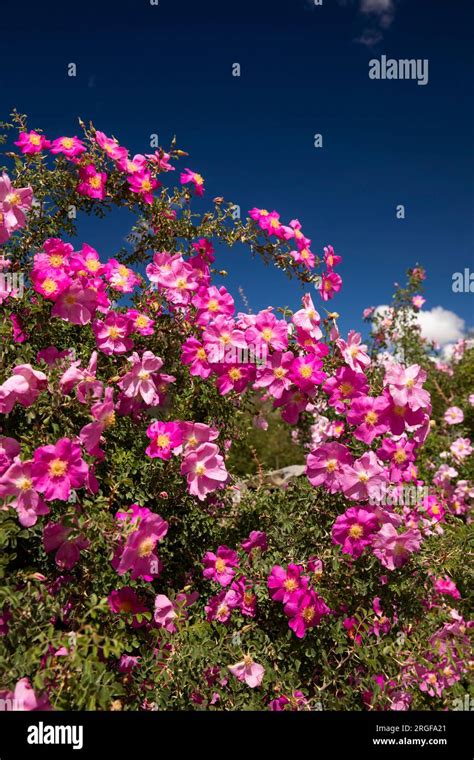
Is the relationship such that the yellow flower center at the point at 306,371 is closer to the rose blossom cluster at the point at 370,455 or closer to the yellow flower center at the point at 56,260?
the rose blossom cluster at the point at 370,455

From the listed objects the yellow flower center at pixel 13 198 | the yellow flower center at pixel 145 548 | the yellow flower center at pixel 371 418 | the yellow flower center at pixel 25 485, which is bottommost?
the yellow flower center at pixel 145 548

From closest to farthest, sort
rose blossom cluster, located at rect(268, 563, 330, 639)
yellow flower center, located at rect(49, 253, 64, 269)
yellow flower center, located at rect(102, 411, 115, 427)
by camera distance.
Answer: yellow flower center, located at rect(102, 411, 115, 427), rose blossom cluster, located at rect(268, 563, 330, 639), yellow flower center, located at rect(49, 253, 64, 269)

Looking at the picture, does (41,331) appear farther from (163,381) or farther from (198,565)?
(198,565)

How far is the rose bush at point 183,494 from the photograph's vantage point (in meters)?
1.51

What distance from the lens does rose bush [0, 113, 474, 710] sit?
1.51 m

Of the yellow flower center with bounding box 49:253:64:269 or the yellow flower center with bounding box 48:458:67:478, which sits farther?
the yellow flower center with bounding box 49:253:64:269

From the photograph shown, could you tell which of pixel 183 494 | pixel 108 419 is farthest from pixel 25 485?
pixel 183 494

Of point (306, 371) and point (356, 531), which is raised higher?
point (306, 371)

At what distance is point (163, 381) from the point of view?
198 cm

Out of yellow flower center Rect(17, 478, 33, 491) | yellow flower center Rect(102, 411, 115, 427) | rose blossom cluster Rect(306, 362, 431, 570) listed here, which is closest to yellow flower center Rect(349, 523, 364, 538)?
rose blossom cluster Rect(306, 362, 431, 570)

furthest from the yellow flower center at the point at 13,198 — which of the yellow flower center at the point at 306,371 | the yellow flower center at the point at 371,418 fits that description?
the yellow flower center at the point at 371,418

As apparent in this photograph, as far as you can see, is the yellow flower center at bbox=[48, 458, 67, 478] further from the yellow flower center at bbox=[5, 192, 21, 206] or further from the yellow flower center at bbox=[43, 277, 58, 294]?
the yellow flower center at bbox=[5, 192, 21, 206]

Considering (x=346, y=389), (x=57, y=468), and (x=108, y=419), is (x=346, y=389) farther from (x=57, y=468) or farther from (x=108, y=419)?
(x=57, y=468)

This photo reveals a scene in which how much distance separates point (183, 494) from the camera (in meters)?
2.04
